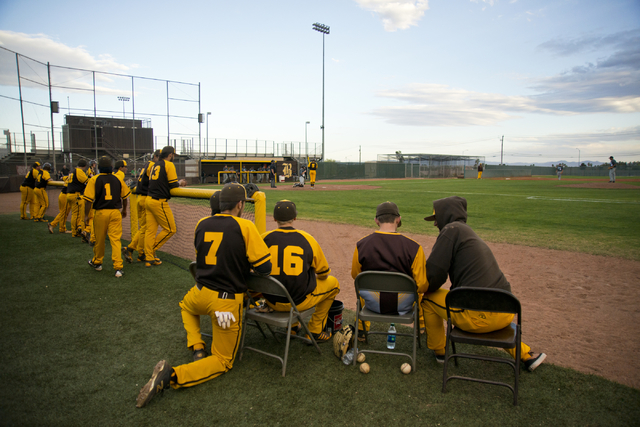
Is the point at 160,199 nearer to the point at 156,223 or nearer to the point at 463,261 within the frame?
the point at 156,223

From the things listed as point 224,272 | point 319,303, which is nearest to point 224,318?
point 224,272

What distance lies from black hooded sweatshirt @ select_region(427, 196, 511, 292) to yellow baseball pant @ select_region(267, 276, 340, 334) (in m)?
0.96

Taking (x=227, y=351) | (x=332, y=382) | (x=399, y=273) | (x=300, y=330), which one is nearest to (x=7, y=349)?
(x=227, y=351)

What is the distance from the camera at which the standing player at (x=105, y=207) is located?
590cm

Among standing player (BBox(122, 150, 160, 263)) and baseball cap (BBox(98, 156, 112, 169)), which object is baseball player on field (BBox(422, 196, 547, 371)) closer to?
standing player (BBox(122, 150, 160, 263))

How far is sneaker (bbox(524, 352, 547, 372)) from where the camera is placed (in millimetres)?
3057

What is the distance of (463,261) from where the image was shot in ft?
9.64

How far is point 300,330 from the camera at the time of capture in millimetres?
4004

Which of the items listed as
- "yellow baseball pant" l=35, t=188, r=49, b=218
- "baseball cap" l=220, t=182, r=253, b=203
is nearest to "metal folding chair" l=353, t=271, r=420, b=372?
"baseball cap" l=220, t=182, r=253, b=203

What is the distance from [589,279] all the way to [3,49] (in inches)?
922

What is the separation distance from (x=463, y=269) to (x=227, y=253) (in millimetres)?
1905

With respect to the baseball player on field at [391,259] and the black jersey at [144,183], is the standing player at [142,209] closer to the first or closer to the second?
the black jersey at [144,183]

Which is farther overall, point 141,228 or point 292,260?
point 141,228

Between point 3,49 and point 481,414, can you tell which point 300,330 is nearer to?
point 481,414
